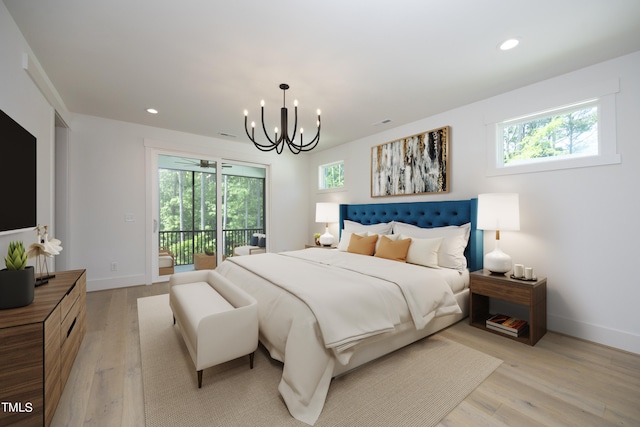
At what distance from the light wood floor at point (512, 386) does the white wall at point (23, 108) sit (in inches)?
41.0

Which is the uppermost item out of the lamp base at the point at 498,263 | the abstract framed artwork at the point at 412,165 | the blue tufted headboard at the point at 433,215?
the abstract framed artwork at the point at 412,165

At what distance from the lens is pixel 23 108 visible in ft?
7.09

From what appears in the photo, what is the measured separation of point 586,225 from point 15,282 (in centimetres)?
430

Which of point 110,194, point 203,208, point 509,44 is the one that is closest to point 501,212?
point 509,44

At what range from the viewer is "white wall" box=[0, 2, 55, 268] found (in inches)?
70.8

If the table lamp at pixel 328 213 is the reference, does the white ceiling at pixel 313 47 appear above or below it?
above

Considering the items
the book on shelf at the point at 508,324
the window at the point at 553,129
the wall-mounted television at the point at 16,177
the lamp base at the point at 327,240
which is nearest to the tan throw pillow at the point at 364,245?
the lamp base at the point at 327,240

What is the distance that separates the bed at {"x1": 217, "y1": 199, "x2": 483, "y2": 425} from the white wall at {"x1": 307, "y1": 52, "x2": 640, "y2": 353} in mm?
536

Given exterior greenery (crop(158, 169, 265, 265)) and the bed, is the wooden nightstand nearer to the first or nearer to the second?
the bed

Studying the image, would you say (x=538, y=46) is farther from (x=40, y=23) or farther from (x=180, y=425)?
(x=40, y=23)

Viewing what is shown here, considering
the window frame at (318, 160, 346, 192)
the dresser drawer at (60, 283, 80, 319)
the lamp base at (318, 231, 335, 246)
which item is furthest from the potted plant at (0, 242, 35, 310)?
Answer: the window frame at (318, 160, 346, 192)

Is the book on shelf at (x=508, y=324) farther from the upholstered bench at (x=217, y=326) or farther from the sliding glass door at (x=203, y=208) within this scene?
the sliding glass door at (x=203, y=208)

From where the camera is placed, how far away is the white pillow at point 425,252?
2.89 m

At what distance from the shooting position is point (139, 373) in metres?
1.94
